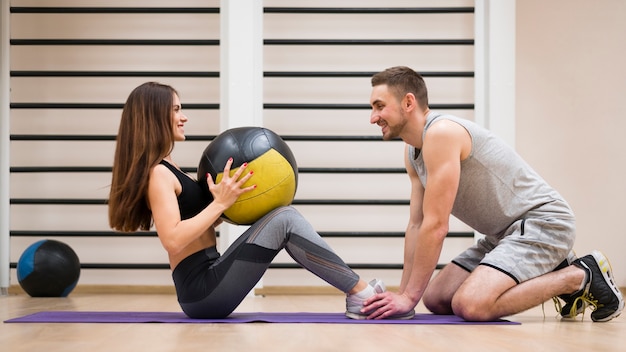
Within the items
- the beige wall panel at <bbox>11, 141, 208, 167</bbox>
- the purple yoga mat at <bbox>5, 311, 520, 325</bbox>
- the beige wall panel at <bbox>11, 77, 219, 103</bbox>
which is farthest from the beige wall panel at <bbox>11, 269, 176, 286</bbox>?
the purple yoga mat at <bbox>5, 311, 520, 325</bbox>

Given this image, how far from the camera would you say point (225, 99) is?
5.44 metres

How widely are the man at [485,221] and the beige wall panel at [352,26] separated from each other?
241cm

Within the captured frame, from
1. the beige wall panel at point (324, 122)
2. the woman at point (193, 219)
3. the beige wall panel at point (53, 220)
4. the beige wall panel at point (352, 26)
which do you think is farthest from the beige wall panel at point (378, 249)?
the woman at point (193, 219)

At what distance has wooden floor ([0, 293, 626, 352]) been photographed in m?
2.27

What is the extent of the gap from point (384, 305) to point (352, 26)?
3.02 m

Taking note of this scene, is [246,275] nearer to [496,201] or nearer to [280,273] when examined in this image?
[496,201]

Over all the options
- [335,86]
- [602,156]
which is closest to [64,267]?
[335,86]

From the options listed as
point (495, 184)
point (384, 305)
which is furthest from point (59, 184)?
point (495, 184)

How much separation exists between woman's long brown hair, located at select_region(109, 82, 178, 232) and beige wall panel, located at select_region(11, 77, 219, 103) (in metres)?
2.50

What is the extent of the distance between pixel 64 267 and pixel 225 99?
5.18 ft

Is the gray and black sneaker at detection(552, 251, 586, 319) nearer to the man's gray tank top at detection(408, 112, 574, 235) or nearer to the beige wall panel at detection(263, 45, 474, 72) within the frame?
the man's gray tank top at detection(408, 112, 574, 235)

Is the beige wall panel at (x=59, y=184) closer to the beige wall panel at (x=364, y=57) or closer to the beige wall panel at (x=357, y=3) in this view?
the beige wall panel at (x=364, y=57)

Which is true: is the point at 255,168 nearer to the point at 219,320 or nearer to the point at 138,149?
the point at 138,149

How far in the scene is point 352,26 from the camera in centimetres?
566
